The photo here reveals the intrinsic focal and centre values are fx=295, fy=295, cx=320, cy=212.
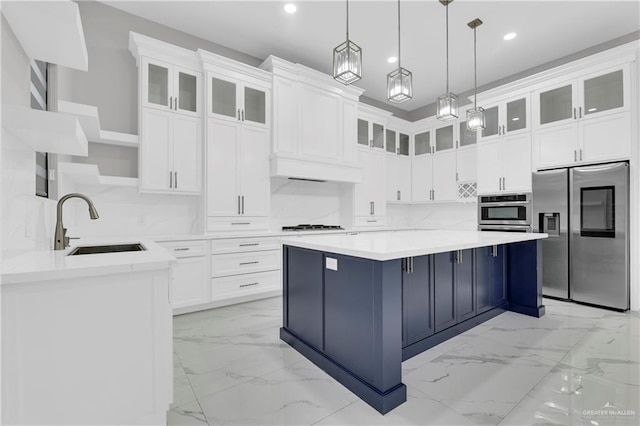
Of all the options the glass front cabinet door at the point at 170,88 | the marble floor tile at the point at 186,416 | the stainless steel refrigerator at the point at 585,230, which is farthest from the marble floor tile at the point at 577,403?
the glass front cabinet door at the point at 170,88

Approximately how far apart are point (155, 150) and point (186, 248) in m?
1.13

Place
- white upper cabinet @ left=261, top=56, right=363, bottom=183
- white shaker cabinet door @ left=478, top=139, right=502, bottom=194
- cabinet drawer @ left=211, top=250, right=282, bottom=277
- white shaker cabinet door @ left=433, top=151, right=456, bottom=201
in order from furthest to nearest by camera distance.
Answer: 1. white shaker cabinet door @ left=433, top=151, right=456, bottom=201
2. white shaker cabinet door @ left=478, top=139, right=502, bottom=194
3. white upper cabinet @ left=261, top=56, right=363, bottom=183
4. cabinet drawer @ left=211, top=250, right=282, bottom=277

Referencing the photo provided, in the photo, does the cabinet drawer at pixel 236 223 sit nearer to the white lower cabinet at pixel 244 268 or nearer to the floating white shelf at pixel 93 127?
the white lower cabinet at pixel 244 268

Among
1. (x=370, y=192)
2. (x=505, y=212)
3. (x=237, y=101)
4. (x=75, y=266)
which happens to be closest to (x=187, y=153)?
(x=237, y=101)

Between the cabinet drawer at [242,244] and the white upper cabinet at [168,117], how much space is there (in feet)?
2.22

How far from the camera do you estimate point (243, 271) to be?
361 cm

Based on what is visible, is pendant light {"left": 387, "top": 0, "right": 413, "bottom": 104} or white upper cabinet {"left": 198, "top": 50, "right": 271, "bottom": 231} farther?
white upper cabinet {"left": 198, "top": 50, "right": 271, "bottom": 231}

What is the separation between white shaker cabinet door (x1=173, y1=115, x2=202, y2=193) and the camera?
3.38 m

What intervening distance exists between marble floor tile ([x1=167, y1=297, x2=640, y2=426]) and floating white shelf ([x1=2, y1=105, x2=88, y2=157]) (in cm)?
160

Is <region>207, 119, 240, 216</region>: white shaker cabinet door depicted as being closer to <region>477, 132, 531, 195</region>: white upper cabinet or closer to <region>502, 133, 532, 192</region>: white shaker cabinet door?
<region>477, 132, 531, 195</region>: white upper cabinet

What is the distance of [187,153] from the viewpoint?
3457mm

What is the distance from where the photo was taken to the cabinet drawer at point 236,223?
3521 millimetres

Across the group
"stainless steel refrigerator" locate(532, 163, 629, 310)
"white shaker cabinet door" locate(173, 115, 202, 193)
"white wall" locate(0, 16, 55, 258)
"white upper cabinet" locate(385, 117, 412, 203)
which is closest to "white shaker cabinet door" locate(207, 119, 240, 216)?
"white shaker cabinet door" locate(173, 115, 202, 193)

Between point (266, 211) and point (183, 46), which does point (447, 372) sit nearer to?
point (266, 211)
